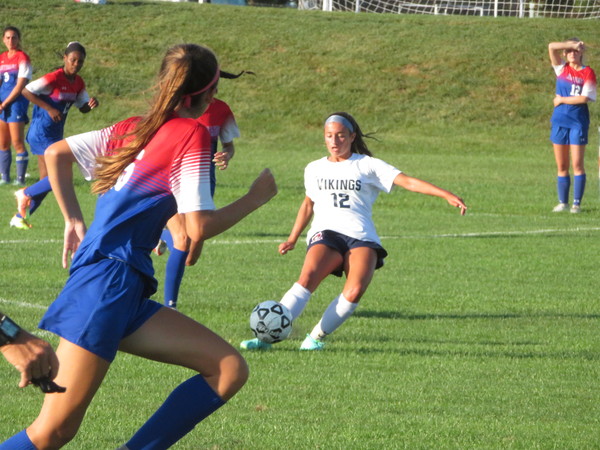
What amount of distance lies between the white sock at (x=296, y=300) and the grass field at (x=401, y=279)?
0.27m

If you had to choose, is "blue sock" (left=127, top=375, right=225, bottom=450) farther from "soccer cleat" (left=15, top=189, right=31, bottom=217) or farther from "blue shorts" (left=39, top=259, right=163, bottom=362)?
"soccer cleat" (left=15, top=189, right=31, bottom=217)

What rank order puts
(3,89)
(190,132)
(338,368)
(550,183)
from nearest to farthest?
(190,132)
(338,368)
(3,89)
(550,183)

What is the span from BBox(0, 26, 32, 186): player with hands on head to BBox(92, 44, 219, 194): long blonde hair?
14615 mm

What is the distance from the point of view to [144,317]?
185 inches

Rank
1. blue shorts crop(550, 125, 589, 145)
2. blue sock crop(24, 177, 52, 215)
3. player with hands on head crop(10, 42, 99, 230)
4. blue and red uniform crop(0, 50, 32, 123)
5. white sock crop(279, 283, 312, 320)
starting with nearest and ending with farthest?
white sock crop(279, 283, 312, 320) → blue sock crop(24, 177, 52, 215) → player with hands on head crop(10, 42, 99, 230) → blue shorts crop(550, 125, 589, 145) → blue and red uniform crop(0, 50, 32, 123)

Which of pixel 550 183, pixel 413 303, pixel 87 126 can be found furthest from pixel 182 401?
pixel 87 126

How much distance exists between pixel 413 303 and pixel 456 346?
1856mm

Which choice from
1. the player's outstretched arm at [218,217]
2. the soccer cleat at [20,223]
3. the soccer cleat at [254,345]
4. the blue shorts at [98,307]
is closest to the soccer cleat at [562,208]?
the soccer cleat at [20,223]

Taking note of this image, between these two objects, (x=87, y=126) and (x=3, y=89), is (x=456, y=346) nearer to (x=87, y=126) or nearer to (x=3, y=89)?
(x=3, y=89)

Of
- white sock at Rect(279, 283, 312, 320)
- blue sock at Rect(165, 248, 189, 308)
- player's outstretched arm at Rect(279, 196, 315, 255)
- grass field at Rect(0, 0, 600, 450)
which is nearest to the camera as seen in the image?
grass field at Rect(0, 0, 600, 450)

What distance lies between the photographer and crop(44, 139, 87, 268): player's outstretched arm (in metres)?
5.04

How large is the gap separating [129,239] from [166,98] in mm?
575

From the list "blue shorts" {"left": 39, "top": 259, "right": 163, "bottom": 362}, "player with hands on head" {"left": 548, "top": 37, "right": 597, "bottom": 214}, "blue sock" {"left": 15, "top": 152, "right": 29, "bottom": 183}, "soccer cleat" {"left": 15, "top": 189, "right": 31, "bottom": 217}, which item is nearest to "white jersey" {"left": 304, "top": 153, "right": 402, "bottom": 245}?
"blue shorts" {"left": 39, "top": 259, "right": 163, "bottom": 362}

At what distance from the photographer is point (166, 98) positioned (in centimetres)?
473
